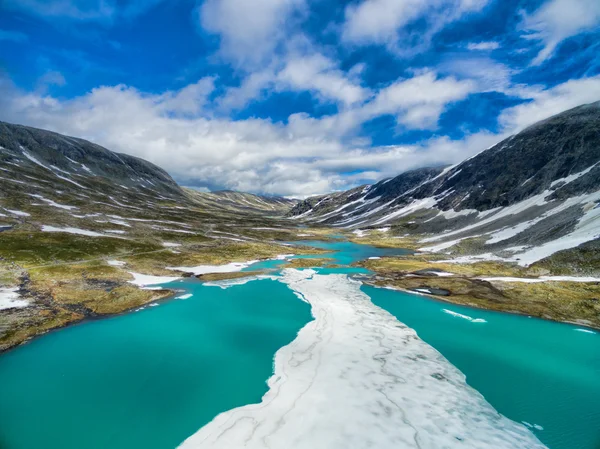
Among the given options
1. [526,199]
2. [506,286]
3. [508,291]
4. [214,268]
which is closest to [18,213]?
[214,268]

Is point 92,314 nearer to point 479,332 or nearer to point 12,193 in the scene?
point 479,332

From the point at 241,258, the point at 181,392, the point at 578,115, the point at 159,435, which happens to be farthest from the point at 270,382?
the point at 578,115

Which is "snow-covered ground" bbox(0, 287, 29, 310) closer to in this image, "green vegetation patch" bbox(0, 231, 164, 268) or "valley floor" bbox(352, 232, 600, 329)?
"green vegetation patch" bbox(0, 231, 164, 268)

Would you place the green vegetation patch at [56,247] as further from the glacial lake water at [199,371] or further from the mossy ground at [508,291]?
the mossy ground at [508,291]

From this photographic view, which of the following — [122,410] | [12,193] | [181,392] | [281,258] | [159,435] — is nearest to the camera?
[159,435]

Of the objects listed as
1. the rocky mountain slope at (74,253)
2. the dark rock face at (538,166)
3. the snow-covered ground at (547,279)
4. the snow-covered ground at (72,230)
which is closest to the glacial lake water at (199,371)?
the rocky mountain slope at (74,253)

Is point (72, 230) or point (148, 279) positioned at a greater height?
point (72, 230)

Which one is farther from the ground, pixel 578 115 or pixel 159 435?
pixel 578 115

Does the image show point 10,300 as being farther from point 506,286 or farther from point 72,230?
point 506,286
